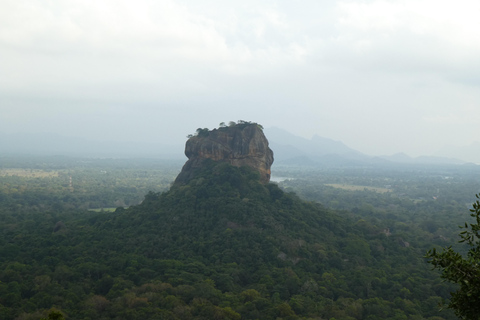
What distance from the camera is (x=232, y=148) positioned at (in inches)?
1795

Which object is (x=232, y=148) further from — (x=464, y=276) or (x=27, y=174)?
(x=27, y=174)

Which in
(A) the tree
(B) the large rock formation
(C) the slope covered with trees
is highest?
(B) the large rock formation

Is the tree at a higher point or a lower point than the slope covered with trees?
higher

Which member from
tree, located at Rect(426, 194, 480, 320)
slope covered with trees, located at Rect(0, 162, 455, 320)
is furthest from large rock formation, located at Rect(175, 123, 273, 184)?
tree, located at Rect(426, 194, 480, 320)

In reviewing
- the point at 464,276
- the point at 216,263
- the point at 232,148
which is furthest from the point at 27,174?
the point at 464,276

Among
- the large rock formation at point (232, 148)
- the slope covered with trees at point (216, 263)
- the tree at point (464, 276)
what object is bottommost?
the slope covered with trees at point (216, 263)

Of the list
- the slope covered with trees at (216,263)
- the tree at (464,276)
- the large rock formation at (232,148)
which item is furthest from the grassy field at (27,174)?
the tree at (464,276)

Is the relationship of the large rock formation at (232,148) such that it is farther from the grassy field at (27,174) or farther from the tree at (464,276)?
the grassy field at (27,174)

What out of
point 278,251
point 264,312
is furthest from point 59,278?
point 278,251

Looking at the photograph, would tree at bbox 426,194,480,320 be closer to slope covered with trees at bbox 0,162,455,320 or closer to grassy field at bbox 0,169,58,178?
slope covered with trees at bbox 0,162,455,320

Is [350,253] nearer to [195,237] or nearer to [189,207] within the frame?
[195,237]

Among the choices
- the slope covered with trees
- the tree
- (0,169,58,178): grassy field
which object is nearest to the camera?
the tree

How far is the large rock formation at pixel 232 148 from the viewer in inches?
1780

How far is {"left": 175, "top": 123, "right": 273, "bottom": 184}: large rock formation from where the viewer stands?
45.2 meters
